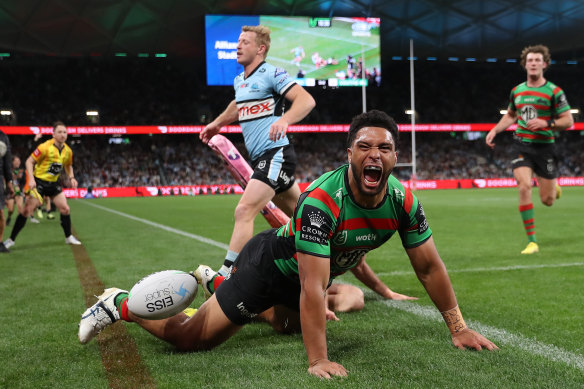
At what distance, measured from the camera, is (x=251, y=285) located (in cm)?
317

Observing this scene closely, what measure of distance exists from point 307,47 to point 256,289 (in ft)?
113

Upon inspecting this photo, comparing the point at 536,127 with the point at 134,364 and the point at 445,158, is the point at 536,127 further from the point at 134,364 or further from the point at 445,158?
the point at 445,158

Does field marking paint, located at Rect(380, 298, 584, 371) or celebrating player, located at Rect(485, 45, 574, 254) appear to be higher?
celebrating player, located at Rect(485, 45, 574, 254)

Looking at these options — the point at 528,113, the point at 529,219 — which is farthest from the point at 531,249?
the point at 528,113

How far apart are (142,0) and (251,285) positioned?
3496 cm

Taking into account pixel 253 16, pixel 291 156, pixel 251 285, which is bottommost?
pixel 251 285

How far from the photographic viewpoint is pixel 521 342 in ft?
10.7

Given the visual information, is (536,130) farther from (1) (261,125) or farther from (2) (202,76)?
(2) (202,76)

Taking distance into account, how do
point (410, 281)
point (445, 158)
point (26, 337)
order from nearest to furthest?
point (26, 337)
point (410, 281)
point (445, 158)

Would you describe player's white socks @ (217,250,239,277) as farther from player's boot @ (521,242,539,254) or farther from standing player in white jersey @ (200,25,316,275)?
player's boot @ (521,242,539,254)

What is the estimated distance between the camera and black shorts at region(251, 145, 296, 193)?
494 cm

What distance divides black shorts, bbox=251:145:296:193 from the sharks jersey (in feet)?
6.15

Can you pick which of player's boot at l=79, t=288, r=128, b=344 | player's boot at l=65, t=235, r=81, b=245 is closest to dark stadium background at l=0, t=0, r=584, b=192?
player's boot at l=65, t=235, r=81, b=245

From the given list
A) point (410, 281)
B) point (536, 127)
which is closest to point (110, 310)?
point (410, 281)
